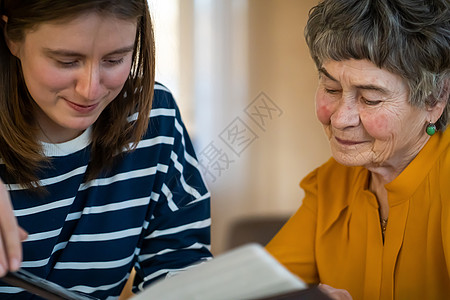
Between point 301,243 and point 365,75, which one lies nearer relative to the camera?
point 365,75

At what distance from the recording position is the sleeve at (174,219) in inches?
56.1

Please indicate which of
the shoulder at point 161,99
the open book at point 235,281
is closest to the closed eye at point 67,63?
the shoulder at point 161,99

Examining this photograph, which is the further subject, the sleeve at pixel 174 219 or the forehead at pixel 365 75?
the sleeve at pixel 174 219

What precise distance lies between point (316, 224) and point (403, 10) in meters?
0.55

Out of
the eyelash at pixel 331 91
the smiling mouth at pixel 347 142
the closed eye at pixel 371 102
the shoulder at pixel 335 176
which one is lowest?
the shoulder at pixel 335 176

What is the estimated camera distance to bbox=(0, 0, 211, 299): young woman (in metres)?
1.10

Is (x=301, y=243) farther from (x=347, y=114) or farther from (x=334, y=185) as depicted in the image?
(x=347, y=114)

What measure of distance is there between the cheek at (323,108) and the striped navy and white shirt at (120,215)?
0.33 m

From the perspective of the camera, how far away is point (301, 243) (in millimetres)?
1504

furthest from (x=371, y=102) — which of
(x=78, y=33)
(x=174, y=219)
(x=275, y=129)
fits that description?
(x=275, y=129)

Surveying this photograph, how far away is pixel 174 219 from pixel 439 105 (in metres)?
0.66

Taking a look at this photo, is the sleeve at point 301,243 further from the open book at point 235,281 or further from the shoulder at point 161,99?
the open book at point 235,281

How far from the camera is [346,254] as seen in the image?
4.74 ft

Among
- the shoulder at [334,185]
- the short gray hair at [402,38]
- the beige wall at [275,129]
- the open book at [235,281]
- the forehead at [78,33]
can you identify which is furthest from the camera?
the beige wall at [275,129]
